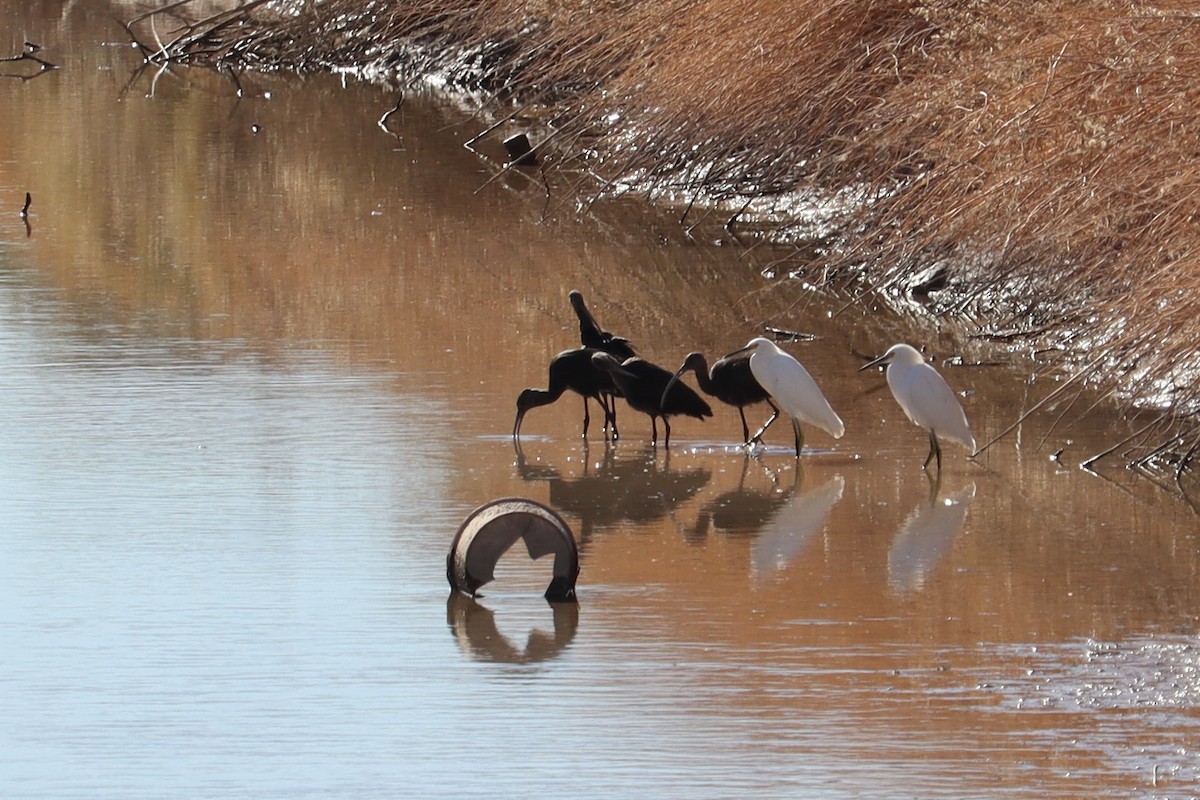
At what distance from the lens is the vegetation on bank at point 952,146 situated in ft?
26.7

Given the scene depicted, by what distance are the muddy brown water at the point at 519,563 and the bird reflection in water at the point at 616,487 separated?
1.0 inches

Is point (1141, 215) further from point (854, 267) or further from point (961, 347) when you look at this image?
point (854, 267)

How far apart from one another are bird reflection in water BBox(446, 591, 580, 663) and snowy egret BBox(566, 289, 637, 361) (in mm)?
3070

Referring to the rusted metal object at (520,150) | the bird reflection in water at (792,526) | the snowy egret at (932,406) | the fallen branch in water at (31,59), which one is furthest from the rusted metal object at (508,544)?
the fallen branch in water at (31,59)

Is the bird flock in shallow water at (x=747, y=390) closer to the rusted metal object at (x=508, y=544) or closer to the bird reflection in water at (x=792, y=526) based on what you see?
the bird reflection in water at (x=792, y=526)

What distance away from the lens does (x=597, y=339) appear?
9.28 metres

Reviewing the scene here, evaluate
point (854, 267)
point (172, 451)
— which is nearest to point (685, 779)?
point (172, 451)

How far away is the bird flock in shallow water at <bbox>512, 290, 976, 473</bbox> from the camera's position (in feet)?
25.7

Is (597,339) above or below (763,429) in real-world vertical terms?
above

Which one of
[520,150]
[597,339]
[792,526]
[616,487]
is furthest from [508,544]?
[520,150]

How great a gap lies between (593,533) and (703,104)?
529 cm

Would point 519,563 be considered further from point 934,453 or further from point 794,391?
point 934,453

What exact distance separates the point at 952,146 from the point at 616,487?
3212mm

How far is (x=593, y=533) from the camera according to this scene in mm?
6902
